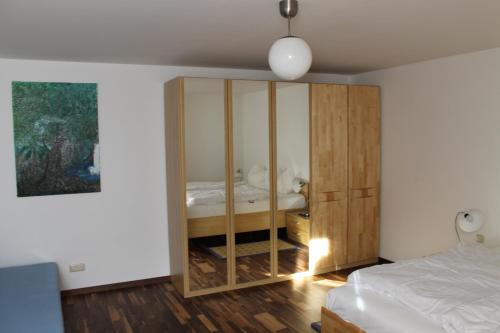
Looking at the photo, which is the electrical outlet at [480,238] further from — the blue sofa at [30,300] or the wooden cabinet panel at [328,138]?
the blue sofa at [30,300]

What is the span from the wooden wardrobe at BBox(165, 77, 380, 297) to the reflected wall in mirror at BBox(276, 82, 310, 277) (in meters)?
0.01

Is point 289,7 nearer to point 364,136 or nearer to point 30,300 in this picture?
point 30,300

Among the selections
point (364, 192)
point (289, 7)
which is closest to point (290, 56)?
point (289, 7)

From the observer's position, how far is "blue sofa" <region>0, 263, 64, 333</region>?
2.84m

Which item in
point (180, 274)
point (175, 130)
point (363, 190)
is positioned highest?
point (175, 130)

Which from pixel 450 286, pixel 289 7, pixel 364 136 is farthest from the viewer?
pixel 364 136

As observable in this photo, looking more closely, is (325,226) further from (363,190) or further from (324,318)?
(324,318)

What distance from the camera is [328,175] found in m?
4.90

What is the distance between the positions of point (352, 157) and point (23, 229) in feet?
11.5

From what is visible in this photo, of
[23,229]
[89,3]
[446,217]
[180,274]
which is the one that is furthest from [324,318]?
[23,229]

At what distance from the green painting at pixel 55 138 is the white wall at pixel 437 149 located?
10.7 feet

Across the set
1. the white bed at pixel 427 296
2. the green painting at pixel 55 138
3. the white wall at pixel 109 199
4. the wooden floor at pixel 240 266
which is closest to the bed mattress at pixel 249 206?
the wooden floor at pixel 240 266

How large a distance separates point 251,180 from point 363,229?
1.57 metres

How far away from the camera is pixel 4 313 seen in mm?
3061
